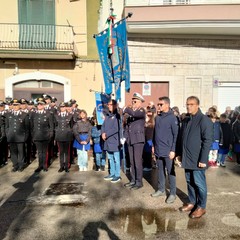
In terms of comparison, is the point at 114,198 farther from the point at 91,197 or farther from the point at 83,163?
the point at 83,163

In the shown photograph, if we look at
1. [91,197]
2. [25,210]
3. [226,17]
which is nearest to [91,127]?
[91,197]

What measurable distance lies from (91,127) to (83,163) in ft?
3.08

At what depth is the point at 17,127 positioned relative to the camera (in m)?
6.89

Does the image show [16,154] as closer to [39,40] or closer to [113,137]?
[113,137]

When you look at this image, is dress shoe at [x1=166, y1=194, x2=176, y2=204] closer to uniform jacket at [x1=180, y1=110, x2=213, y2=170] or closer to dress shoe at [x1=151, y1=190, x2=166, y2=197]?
dress shoe at [x1=151, y1=190, x2=166, y2=197]

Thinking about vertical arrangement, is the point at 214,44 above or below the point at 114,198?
above

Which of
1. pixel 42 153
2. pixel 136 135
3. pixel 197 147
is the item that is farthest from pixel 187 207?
pixel 42 153

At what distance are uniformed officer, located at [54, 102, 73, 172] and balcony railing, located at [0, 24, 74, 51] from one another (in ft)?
17.9

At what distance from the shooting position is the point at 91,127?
6.83 meters

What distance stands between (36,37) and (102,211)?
9449 mm

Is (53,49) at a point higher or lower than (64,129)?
higher

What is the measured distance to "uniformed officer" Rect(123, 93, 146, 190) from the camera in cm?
538

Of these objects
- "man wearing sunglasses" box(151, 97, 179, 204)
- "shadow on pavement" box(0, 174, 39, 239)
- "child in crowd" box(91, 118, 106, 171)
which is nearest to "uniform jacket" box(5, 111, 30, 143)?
"shadow on pavement" box(0, 174, 39, 239)

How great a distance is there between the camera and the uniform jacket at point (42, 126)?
6793 millimetres
